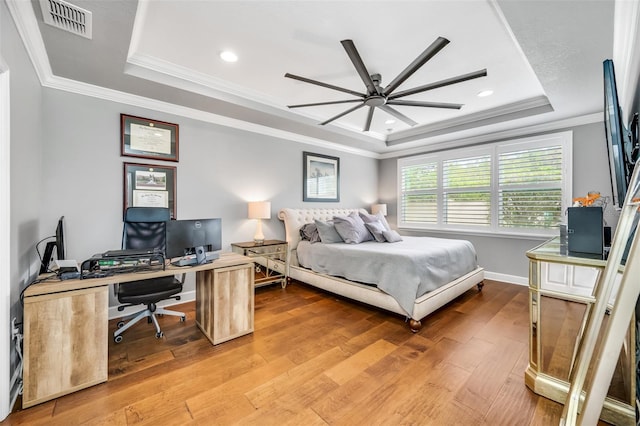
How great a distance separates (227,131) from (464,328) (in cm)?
375

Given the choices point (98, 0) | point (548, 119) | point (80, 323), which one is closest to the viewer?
point (98, 0)

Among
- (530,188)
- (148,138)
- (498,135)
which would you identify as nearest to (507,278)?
(530,188)

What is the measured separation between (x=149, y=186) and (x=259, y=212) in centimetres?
134

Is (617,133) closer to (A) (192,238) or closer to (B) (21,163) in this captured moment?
(A) (192,238)

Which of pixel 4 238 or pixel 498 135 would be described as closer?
pixel 4 238

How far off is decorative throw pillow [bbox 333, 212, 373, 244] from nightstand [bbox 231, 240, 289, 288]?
0.83 metres

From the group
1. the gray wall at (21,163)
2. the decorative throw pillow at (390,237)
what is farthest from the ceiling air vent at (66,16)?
the decorative throw pillow at (390,237)

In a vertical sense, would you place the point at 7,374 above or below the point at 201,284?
below

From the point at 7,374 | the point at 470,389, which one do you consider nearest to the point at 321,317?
the point at 470,389

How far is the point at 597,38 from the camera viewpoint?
75.4 inches

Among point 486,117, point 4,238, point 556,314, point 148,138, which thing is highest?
point 486,117

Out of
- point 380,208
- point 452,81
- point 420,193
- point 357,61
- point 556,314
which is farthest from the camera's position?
point 380,208

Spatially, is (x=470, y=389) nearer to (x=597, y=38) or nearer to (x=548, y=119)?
(x=597, y=38)

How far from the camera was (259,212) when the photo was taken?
12.1 feet
